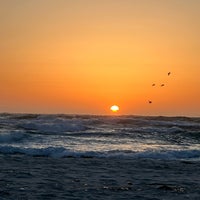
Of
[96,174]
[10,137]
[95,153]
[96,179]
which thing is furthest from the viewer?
[10,137]

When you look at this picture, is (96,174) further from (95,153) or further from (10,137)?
(10,137)

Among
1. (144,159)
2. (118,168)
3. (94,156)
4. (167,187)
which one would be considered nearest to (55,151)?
(94,156)

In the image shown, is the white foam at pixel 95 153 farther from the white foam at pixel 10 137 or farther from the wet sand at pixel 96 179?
the white foam at pixel 10 137

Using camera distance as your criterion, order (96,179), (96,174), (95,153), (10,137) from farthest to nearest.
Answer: (10,137) < (95,153) < (96,174) < (96,179)

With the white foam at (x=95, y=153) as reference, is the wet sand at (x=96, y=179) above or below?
below

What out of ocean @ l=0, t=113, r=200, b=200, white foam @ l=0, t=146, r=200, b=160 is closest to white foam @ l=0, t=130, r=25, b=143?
ocean @ l=0, t=113, r=200, b=200

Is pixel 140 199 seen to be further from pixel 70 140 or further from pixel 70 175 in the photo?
pixel 70 140

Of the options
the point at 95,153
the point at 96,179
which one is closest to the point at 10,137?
the point at 95,153

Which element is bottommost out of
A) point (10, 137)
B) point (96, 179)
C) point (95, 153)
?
point (96, 179)

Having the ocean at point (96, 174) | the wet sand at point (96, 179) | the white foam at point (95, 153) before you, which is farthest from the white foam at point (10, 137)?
the wet sand at point (96, 179)

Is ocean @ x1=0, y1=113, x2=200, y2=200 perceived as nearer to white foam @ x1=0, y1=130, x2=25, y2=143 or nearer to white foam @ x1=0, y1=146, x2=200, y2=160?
white foam @ x1=0, y1=146, x2=200, y2=160

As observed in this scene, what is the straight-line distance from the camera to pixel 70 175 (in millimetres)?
12812

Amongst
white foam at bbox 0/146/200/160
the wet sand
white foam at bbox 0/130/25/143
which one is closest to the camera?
the wet sand

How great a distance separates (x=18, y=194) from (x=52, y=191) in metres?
0.88
